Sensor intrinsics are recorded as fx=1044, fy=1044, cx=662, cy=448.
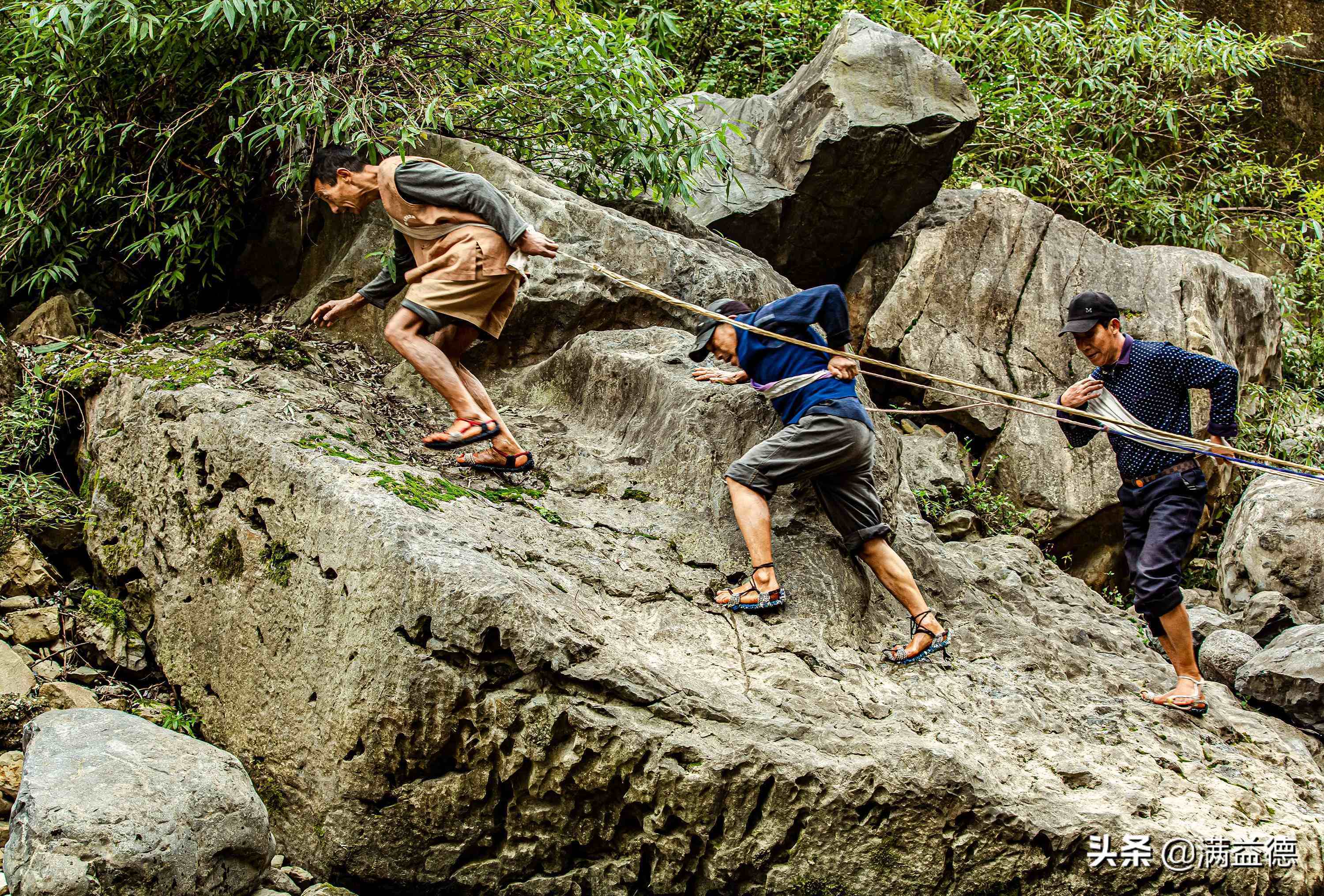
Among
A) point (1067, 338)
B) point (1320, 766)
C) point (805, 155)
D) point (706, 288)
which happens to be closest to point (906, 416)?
point (1067, 338)

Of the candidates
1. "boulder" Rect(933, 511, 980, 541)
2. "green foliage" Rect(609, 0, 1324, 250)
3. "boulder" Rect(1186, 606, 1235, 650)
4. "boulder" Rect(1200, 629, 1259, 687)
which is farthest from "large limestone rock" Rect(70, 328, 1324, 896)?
"green foliage" Rect(609, 0, 1324, 250)

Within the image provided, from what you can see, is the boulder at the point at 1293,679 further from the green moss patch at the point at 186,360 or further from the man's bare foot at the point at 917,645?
the green moss patch at the point at 186,360

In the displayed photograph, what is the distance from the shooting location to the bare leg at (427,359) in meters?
4.63

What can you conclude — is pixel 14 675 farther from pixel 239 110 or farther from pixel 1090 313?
pixel 1090 313

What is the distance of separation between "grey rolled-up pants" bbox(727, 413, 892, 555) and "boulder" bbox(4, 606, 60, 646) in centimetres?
302

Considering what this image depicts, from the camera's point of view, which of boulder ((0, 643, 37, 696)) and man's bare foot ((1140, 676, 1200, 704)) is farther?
man's bare foot ((1140, 676, 1200, 704))

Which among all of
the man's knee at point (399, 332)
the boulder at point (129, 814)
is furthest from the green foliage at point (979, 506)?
the boulder at point (129, 814)

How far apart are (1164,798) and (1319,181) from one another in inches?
419

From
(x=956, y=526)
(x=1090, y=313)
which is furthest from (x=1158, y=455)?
(x=956, y=526)

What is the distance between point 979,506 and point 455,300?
169 inches

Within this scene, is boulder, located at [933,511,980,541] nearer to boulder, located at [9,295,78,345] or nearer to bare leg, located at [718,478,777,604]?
bare leg, located at [718,478,777,604]

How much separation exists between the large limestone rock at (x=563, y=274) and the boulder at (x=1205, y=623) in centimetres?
333

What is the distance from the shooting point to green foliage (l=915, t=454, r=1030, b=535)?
7094mm

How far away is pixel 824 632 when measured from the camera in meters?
4.46
